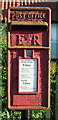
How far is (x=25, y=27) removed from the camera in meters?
3.90

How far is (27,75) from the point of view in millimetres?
3941

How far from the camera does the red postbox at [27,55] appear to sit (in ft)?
12.9

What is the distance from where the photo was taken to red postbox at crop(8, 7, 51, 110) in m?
3.93

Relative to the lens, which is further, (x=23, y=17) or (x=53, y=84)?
(x=53, y=84)

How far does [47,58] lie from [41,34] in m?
0.30

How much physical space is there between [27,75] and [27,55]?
24 centimetres

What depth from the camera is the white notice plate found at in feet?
12.9

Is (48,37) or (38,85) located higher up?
(48,37)

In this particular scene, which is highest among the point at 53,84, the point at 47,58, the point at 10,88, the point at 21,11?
the point at 21,11

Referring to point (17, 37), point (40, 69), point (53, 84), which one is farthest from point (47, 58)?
point (53, 84)

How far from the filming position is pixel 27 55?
3957 mm

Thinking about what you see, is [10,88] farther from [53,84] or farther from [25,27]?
[53,84]

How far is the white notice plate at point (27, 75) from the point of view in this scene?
3.94m

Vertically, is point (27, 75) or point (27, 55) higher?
point (27, 55)
